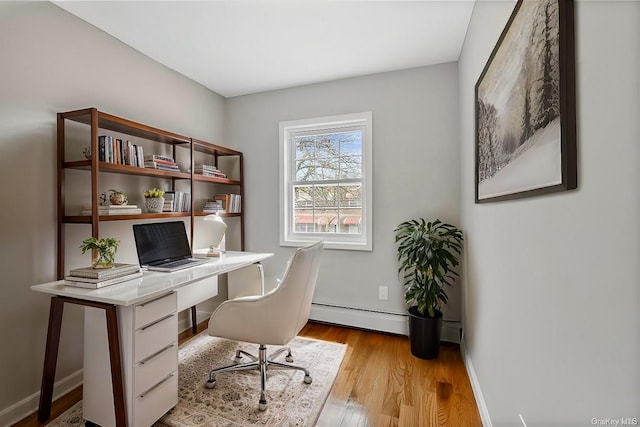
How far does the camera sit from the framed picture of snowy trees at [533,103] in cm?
71

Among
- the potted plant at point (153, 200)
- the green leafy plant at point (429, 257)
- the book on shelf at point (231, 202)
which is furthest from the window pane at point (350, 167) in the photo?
the potted plant at point (153, 200)

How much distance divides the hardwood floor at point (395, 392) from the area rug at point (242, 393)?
10 centimetres

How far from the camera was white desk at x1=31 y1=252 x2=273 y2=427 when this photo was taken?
1.40 metres

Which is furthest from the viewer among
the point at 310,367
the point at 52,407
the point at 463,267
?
the point at 463,267

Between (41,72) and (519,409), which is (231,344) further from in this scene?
(41,72)

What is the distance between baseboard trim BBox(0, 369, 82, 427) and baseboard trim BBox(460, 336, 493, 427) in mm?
2571

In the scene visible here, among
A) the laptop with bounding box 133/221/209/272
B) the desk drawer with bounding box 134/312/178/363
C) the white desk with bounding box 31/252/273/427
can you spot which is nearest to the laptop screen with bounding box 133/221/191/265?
the laptop with bounding box 133/221/209/272

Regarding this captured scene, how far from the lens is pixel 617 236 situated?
0.56 metres

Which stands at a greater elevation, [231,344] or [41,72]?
[41,72]

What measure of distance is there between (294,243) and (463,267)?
1627 millimetres

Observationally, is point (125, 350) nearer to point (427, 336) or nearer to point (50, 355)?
point (50, 355)

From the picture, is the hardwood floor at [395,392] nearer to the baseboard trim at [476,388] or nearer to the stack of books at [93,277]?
the baseboard trim at [476,388]

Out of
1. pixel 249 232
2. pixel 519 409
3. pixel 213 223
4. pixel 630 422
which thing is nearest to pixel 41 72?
pixel 213 223

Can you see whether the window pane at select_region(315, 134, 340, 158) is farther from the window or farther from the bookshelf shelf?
the bookshelf shelf
